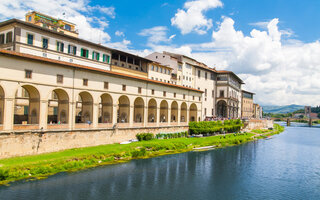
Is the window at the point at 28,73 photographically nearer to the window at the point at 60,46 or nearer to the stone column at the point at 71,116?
the stone column at the point at 71,116

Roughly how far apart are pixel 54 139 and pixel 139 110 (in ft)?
64.4

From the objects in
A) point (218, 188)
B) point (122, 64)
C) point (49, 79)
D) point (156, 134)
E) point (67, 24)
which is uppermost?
point (67, 24)

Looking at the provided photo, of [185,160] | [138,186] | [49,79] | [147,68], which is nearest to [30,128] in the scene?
[49,79]

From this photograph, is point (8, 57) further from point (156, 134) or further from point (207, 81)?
point (207, 81)

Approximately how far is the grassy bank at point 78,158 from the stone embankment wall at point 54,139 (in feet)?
3.13

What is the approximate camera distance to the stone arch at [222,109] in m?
90.2

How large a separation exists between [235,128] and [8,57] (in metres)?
65.9

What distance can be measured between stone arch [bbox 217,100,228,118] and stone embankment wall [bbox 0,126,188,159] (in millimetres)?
49621

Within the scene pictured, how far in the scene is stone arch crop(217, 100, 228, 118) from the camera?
3551 inches

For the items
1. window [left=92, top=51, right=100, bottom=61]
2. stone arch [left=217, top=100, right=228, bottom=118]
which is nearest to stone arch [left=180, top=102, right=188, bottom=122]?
window [left=92, top=51, right=100, bottom=61]

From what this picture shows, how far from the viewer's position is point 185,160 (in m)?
42.0

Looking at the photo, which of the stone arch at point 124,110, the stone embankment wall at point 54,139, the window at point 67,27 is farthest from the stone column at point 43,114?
the window at point 67,27

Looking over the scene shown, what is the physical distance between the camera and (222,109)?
92812 mm

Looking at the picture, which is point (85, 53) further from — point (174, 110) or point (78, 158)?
point (174, 110)
